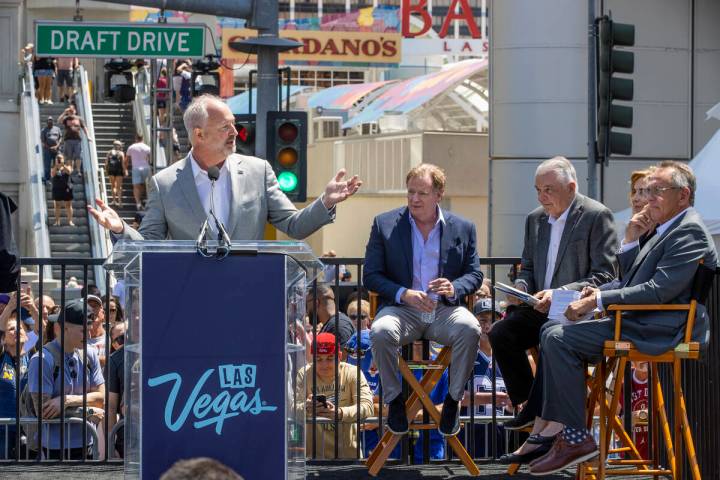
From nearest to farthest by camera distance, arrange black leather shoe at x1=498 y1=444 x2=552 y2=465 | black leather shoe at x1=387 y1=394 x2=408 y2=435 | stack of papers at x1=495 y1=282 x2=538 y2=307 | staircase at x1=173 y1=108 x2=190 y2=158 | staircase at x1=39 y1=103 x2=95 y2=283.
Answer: black leather shoe at x1=498 y1=444 x2=552 y2=465, stack of papers at x1=495 y1=282 x2=538 y2=307, black leather shoe at x1=387 y1=394 x2=408 y2=435, staircase at x1=39 y1=103 x2=95 y2=283, staircase at x1=173 y1=108 x2=190 y2=158

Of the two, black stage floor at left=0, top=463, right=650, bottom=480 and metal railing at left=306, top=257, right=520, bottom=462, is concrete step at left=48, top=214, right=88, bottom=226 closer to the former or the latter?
metal railing at left=306, top=257, right=520, bottom=462

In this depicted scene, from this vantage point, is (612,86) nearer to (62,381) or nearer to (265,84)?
(265,84)

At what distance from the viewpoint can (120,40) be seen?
14.5 m

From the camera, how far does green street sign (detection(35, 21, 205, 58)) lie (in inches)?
569

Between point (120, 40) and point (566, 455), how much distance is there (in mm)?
8425

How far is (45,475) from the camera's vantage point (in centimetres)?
842

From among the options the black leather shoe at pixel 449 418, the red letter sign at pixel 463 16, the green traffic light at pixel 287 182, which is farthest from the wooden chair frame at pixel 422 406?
the red letter sign at pixel 463 16

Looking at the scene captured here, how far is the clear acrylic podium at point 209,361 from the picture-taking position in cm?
582

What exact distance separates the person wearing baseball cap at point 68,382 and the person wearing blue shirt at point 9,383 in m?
0.13

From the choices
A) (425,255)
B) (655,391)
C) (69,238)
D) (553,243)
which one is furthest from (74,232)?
(655,391)

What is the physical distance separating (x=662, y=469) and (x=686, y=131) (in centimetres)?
1507

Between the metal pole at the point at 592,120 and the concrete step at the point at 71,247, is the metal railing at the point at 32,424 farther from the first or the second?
the concrete step at the point at 71,247

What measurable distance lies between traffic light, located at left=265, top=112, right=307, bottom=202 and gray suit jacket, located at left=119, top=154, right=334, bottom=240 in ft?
23.3

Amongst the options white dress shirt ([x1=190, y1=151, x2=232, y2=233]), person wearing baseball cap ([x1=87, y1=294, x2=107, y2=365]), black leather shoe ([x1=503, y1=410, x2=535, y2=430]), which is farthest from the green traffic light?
white dress shirt ([x1=190, y1=151, x2=232, y2=233])
